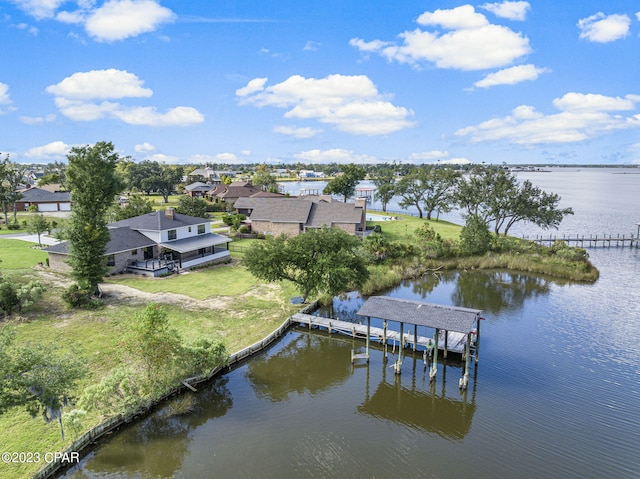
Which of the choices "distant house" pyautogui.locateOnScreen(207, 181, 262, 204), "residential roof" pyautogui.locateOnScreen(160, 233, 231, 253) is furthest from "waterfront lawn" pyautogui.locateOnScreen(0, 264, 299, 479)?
"distant house" pyautogui.locateOnScreen(207, 181, 262, 204)

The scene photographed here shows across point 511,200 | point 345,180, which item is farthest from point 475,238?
point 345,180

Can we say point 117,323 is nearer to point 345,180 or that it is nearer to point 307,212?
point 307,212

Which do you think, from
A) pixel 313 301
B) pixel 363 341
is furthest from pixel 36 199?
pixel 363 341

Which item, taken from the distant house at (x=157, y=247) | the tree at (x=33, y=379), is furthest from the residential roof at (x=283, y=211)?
the tree at (x=33, y=379)

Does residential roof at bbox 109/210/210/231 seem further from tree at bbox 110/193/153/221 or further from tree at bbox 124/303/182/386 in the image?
tree at bbox 124/303/182/386

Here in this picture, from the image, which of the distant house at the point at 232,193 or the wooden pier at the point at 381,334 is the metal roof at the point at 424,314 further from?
the distant house at the point at 232,193

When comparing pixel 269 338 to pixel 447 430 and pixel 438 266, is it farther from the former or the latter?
pixel 438 266

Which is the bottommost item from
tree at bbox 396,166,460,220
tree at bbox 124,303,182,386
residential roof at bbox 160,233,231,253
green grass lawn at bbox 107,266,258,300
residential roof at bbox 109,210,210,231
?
green grass lawn at bbox 107,266,258,300
